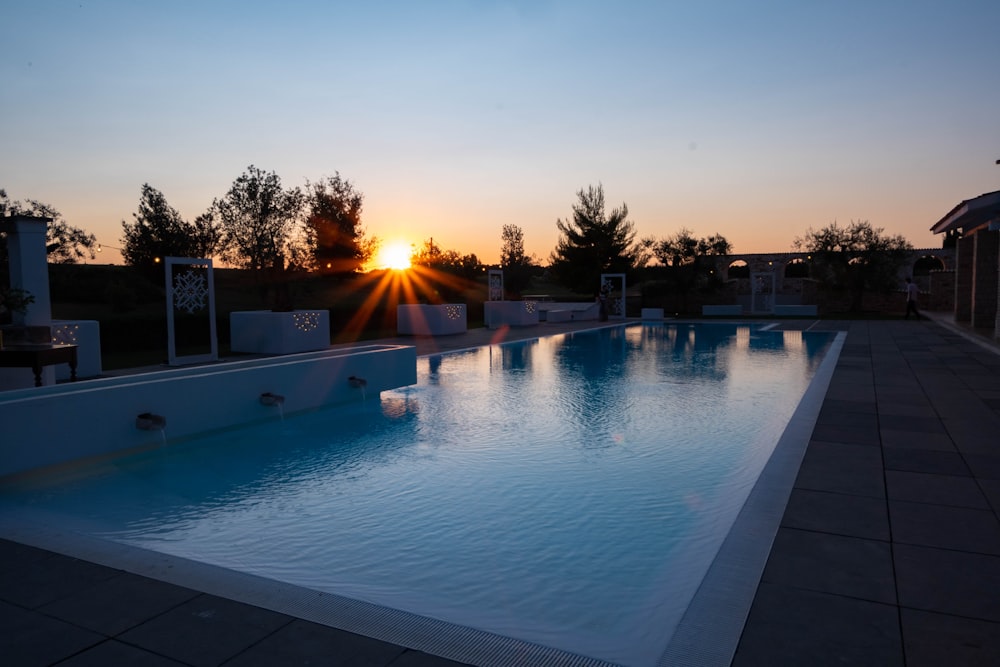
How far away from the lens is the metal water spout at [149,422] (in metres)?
6.00

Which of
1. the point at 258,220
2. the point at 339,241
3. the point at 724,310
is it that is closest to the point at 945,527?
the point at 258,220

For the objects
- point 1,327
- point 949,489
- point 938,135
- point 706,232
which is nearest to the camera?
point 949,489

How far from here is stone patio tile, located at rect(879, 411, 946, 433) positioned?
5883 millimetres

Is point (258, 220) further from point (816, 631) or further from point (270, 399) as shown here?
point (816, 631)

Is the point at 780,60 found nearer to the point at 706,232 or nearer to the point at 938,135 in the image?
the point at 938,135

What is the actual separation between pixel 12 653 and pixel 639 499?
12.8 feet

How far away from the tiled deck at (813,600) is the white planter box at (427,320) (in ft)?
49.2

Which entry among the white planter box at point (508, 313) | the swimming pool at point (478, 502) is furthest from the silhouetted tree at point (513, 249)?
the swimming pool at point (478, 502)

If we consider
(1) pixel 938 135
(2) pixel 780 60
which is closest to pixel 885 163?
(1) pixel 938 135

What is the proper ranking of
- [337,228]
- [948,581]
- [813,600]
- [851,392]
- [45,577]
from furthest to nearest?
[337,228], [851,392], [45,577], [948,581], [813,600]

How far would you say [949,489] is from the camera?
4.13 meters

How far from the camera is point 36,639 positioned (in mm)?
2408

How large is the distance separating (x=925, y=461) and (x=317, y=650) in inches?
185

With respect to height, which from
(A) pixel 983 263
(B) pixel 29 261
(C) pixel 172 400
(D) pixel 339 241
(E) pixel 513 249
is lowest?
(C) pixel 172 400
